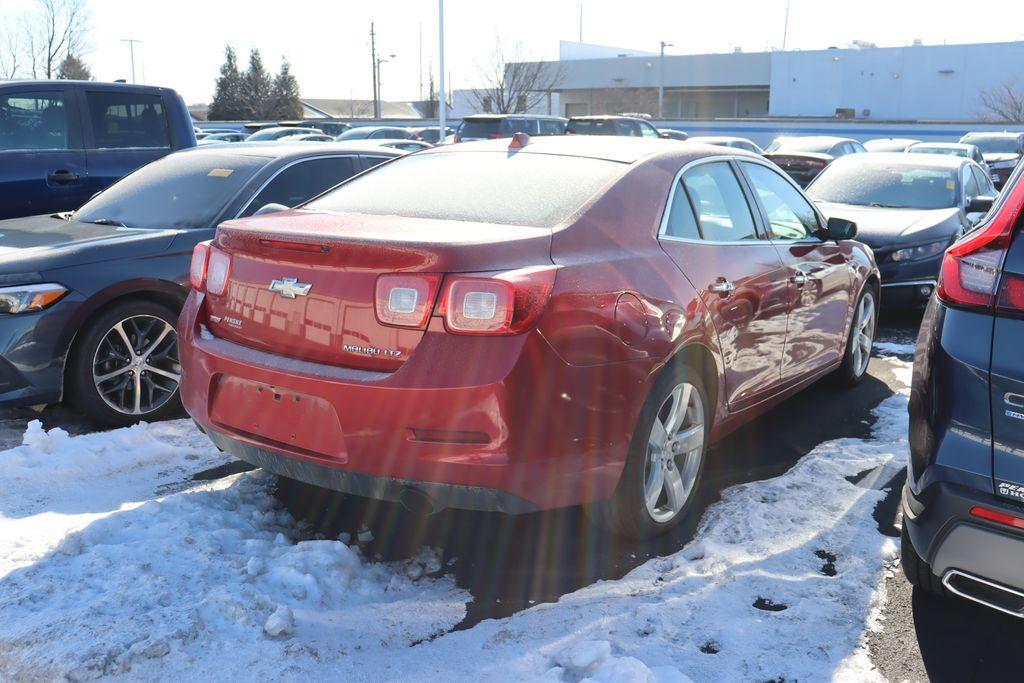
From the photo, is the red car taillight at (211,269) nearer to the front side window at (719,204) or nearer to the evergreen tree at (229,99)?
the front side window at (719,204)

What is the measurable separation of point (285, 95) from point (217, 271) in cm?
7012

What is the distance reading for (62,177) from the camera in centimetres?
741

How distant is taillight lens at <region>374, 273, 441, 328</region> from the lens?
2996mm

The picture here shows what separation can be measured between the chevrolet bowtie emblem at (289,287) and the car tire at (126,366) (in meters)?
2.11

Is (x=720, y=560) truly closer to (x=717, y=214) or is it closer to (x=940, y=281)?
(x=940, y=281)

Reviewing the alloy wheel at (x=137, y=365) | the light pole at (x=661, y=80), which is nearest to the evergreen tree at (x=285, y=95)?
the light pole at (x=661, y=80)

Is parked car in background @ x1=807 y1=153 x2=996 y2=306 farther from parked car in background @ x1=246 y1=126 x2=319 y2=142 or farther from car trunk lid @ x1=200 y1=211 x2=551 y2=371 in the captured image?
parked car in background @ x1=246 y1=126 x2=319 y2=142

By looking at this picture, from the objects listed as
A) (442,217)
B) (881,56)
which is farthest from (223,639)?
(881,56)

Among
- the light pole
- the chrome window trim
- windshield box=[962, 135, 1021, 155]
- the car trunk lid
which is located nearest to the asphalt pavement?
the car trunk lid

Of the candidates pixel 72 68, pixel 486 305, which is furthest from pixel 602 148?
pixel 72 68

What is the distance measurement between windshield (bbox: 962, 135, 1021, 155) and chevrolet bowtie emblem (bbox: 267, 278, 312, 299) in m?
25.6

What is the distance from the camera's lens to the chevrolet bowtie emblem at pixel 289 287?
3232 mm

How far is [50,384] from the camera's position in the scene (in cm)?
480

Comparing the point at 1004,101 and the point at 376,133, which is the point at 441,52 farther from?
the point at 1004,101
